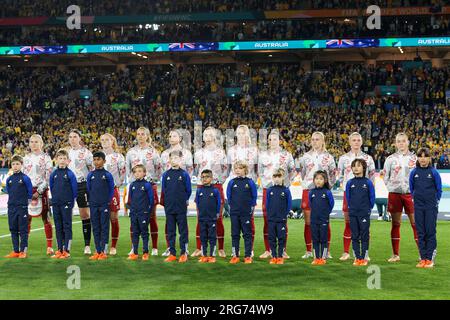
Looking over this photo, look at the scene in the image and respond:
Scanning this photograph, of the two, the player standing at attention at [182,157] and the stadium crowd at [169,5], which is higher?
→ the stadium crowd at [169,5]

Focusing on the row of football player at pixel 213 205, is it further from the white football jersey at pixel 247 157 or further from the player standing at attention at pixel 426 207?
the white football jersey at pixel 247 157

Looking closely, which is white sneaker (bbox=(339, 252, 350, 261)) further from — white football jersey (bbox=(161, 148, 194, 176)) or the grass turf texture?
white football jersey (bbox=(161, 148, 194, 176))

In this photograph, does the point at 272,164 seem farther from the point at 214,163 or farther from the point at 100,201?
the point at 100,201

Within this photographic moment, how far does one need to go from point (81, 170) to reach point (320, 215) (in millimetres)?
4183

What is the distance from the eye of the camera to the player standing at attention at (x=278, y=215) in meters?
10.7

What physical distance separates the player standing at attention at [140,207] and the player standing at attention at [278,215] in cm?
193

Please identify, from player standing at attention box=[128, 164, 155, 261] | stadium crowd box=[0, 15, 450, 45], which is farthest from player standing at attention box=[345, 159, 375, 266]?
stadium crowd box=[0, 15, 450, 45]

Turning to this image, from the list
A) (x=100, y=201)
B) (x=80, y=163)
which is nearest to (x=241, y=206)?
(x=100, y=201)

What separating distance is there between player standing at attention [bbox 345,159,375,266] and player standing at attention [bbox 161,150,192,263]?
259cm

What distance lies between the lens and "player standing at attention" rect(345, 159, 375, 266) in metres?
10.5

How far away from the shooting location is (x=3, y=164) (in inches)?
1173

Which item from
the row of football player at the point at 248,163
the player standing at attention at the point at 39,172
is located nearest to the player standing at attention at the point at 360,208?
the row of football player at the point at 248,163

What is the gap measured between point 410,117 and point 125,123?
13870 millimetres
